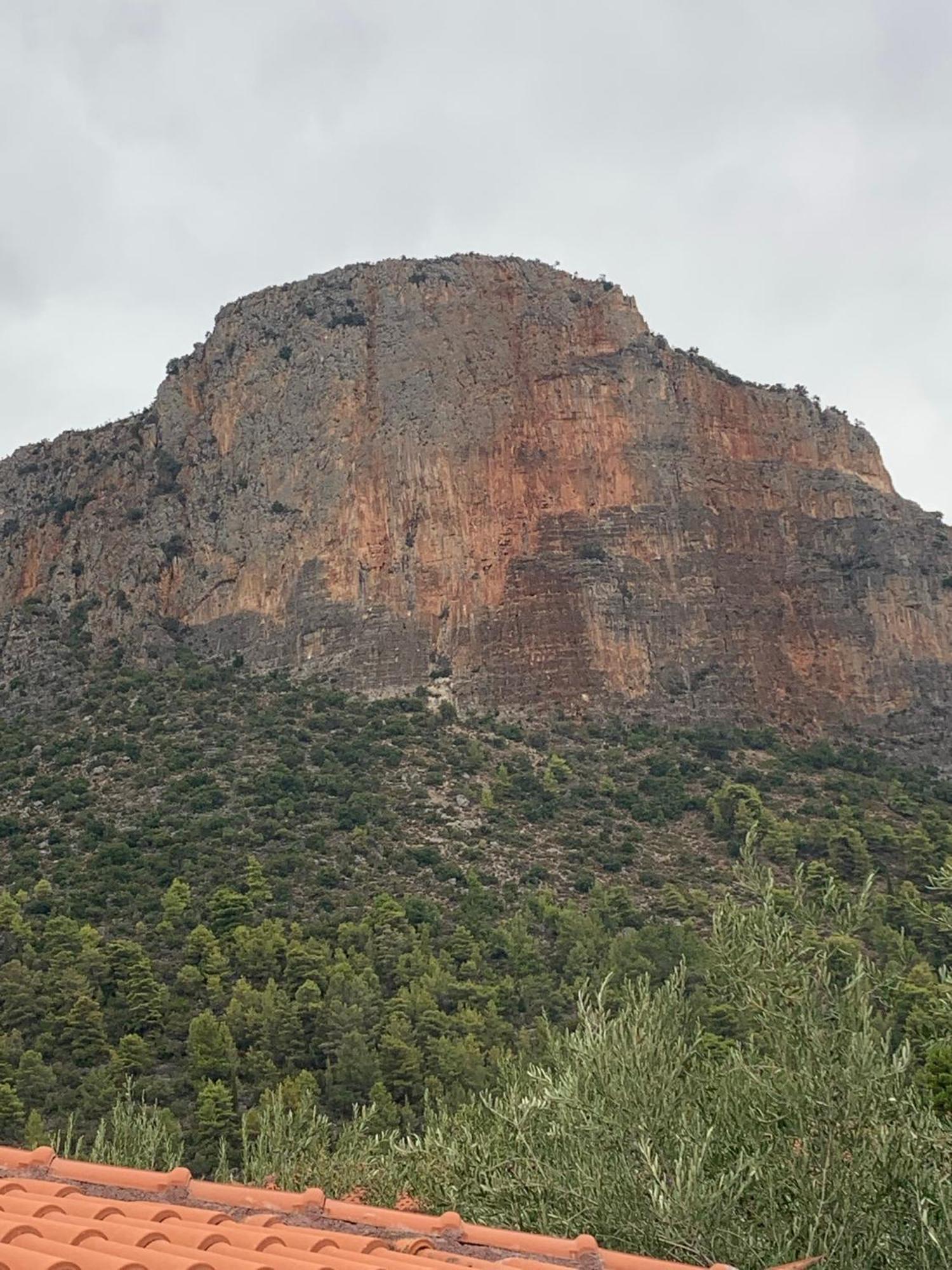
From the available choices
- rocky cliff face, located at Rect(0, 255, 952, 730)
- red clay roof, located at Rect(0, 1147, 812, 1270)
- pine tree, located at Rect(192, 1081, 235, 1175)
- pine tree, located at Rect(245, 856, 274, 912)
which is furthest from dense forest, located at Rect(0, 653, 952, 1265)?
rocky cliff face, located at Rect(0, 255, 952, 730)

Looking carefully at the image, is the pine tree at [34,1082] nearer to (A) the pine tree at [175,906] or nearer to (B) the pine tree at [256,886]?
(A) the pine tree at [175,906]

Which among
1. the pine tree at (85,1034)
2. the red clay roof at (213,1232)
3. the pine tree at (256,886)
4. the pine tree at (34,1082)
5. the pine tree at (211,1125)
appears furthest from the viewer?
the pine tree at (256,886)

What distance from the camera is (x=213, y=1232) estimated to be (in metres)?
5.83

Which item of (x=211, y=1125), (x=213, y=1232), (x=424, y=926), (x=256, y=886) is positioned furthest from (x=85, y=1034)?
(x=213, y=1232)

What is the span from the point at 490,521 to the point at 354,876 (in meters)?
25.5

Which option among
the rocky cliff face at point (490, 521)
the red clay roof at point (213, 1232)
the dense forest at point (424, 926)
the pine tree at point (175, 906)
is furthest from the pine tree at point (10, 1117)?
the rocky cliff face at point (490, 521)

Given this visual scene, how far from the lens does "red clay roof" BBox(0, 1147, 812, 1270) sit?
16.1 ft

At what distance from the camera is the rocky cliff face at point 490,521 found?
59.1 m

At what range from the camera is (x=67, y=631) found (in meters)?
60.5

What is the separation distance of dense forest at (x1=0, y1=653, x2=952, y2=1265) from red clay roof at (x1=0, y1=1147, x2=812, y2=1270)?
1.05m

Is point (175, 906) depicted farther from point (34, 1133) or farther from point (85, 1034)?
point (34, 1133)

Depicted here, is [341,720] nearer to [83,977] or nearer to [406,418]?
[406,418]

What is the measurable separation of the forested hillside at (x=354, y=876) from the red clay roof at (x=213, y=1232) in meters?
6.65

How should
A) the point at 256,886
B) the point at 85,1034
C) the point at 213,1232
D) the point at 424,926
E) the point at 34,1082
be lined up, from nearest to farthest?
1. the point at 213,1232
2. the point at 34,1082
3. the point at 85,1034
4. the point at 424,926
5. the point at 256,886
